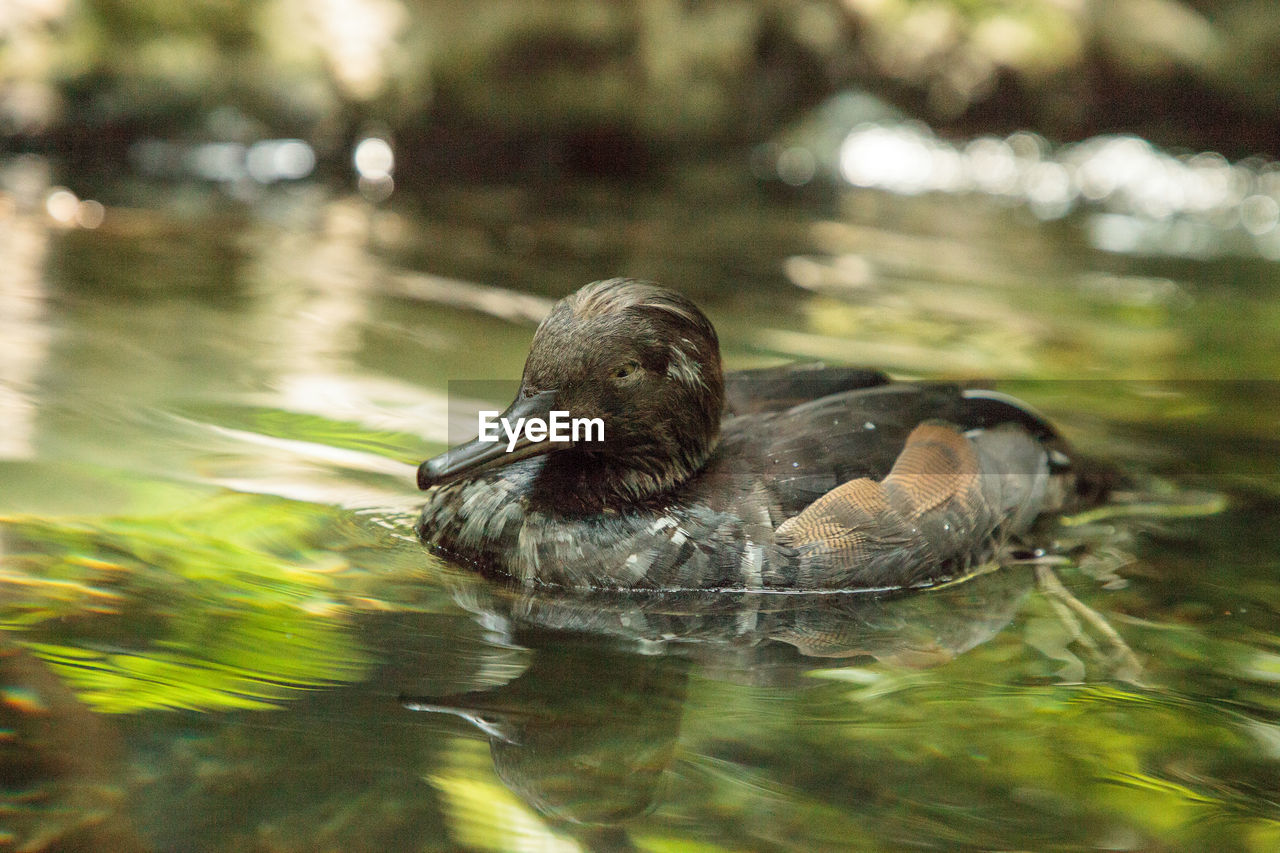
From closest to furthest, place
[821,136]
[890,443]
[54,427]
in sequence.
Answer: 1. [890,443]
2. [54,427]
3. [821,136]

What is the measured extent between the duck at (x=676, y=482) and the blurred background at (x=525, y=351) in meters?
0.17

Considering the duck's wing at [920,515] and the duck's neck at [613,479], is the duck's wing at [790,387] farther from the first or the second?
the duck's neck at [613,479]

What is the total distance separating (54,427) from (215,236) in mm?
3676

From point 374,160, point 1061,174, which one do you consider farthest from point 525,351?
point 1061,174

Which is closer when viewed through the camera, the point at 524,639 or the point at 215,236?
the point at 524,639

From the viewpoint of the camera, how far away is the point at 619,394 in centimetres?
398

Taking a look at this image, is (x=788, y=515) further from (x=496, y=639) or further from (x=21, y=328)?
(x=21, y=328)

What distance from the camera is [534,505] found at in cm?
404

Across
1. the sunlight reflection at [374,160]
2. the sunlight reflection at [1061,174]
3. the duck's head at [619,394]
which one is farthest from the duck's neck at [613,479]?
the sunlight reflection at [1061,174]

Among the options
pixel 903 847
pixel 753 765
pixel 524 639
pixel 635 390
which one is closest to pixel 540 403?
pixel 635 390

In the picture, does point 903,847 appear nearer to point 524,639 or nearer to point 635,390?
point 524,639

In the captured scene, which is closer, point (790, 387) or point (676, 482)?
point (676, 482)

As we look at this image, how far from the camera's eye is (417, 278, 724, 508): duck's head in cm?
388

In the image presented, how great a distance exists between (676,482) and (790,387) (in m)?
0.74
